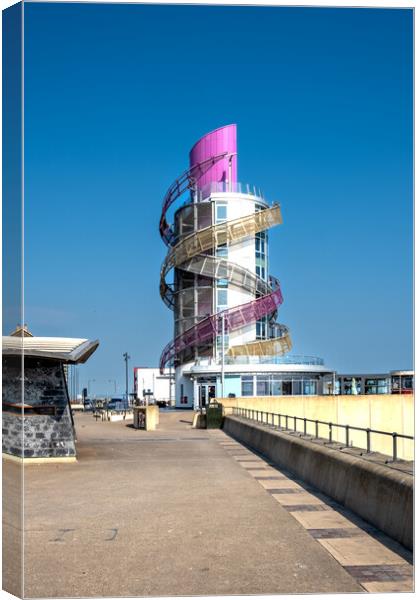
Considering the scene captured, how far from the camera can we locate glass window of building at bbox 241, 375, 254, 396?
60688mm

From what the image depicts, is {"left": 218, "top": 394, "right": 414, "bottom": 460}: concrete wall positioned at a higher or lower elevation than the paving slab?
lower

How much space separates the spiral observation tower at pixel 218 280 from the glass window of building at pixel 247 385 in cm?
12

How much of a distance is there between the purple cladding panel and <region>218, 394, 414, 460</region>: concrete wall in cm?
2520

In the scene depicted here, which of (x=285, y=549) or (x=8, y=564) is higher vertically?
(x=8, y=564)

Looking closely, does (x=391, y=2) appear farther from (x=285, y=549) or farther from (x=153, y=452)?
(x=153, y=452)

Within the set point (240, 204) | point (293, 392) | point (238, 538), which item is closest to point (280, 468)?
point (238, 538)

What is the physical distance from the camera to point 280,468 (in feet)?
57.9

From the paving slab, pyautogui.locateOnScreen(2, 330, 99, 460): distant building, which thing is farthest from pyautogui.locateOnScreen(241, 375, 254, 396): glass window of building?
the paving slab

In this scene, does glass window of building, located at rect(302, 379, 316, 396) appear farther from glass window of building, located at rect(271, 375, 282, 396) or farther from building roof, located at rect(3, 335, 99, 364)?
building roof, located at rect(3, 335, 99, 364)

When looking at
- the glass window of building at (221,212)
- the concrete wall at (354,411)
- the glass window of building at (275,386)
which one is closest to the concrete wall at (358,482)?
the concrete wall at (354,411)

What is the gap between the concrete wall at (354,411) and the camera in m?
43.6

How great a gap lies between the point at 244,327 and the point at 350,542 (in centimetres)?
5597

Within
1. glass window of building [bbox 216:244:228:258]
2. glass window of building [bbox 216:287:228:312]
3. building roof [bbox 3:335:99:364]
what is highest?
glass window of building [bbox 216:244:228:258]

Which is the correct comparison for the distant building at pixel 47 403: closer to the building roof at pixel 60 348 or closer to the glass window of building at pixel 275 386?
the building roof at pixel 60 348
